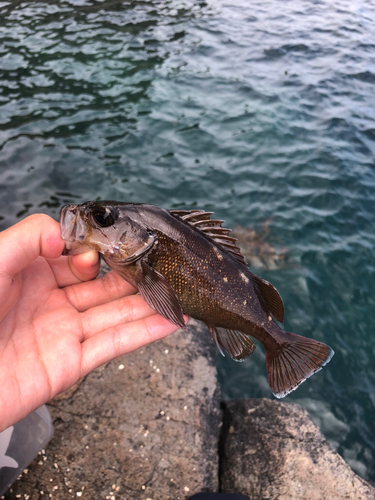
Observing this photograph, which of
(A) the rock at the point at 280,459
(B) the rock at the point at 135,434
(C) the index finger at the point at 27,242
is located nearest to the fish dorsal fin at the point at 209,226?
(C) the index finger at the point at 27,242

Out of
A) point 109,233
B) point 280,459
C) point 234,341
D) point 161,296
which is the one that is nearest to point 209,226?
point 161,296

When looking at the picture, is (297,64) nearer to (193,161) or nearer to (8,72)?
(193,161)

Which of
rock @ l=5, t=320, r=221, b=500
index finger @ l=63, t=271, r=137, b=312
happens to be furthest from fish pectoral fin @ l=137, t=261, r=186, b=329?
rock @ l=5, t=320, r=221, b=500

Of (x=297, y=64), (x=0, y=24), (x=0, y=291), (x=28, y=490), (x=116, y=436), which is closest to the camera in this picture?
(x=0, y=291)

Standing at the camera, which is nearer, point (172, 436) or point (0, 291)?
point (0, 291)

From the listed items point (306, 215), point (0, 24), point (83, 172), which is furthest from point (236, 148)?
point (0, 24)

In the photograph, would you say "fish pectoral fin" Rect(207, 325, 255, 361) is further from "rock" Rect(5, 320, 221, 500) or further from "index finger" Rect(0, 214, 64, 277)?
"index finger" Rect(0, 214, 64, 277)

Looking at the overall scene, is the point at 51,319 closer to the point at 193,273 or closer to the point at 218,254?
the point at 193,273
